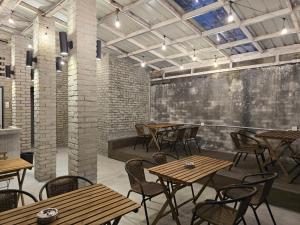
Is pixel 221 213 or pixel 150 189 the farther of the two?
pixel 150 189

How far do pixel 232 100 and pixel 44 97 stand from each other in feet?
16.6

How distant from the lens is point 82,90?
3.62 metres

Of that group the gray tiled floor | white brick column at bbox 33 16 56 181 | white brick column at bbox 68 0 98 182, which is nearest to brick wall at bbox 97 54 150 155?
the gray tiled floor

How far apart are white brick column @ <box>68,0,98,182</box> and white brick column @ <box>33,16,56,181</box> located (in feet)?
4.72

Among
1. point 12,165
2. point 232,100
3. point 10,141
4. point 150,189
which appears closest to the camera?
point 12,165

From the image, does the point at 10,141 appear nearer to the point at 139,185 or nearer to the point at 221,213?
the point at 139,185

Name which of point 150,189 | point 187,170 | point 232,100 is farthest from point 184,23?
point 150,189

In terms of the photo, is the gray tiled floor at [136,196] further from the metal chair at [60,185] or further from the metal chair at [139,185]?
the metal chair at [60,185]

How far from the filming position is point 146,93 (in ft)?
28.4

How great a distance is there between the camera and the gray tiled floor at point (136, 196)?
3.27 m

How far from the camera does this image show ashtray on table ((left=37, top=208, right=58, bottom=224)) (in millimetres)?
1675

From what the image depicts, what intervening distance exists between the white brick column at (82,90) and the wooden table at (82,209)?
1405 mm

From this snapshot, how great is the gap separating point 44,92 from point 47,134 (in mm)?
928

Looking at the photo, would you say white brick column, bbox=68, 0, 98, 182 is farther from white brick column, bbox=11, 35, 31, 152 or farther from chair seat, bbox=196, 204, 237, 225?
white brick column, bbox=11, 35, 31, 152
